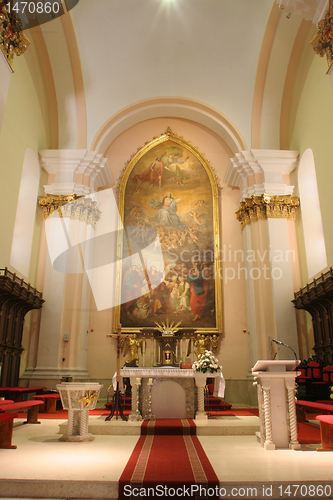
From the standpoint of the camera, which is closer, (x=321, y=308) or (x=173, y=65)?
(x=321, y=308)

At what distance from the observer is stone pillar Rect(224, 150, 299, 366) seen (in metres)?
10.2

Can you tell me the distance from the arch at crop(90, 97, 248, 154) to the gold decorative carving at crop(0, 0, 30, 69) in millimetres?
5611

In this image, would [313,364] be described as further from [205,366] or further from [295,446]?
[295,446]

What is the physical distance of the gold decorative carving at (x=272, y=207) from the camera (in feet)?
36.2

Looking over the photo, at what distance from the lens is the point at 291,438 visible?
5027mm

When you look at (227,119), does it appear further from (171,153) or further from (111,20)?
(111,20)

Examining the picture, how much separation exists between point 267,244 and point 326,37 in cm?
562

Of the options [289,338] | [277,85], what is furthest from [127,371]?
[277,85]

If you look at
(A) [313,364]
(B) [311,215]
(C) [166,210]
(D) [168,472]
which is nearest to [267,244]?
(B) [311,215]

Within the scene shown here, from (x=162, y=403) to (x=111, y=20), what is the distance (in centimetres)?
984

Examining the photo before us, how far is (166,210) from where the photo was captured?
12.3 m

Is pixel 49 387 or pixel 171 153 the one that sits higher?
pixel 171 153

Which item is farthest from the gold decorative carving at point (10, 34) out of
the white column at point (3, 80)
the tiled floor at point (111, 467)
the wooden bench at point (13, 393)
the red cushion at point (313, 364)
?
the red cushion at point (313, 364)

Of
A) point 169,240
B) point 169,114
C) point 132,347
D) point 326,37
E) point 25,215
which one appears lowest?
point 132,347
